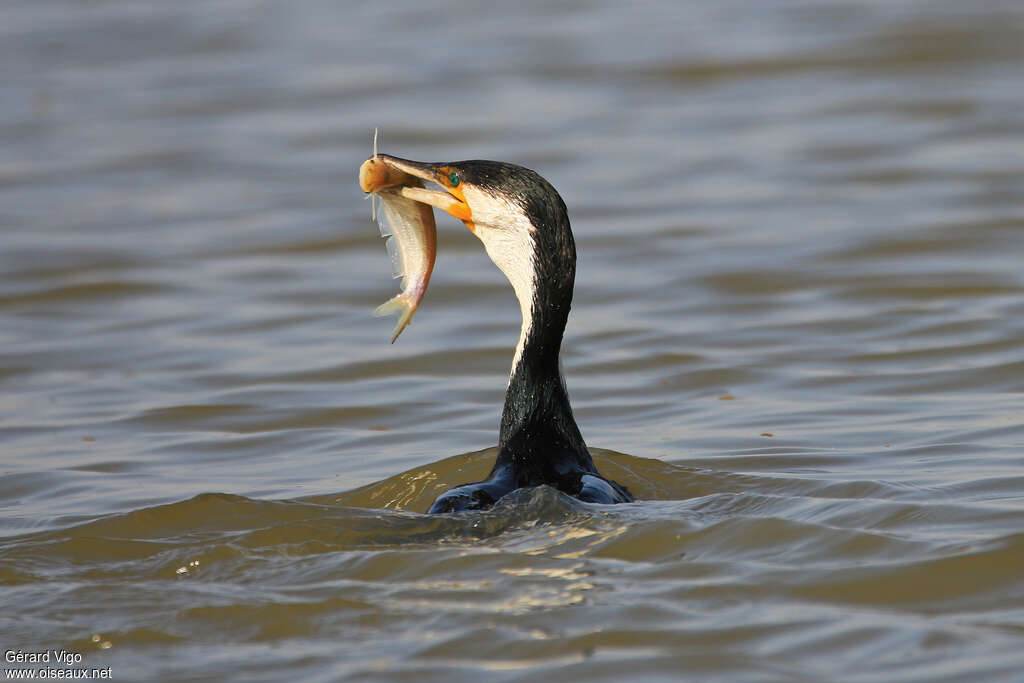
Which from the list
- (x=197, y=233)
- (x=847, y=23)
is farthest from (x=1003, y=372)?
(x=847, y=23)

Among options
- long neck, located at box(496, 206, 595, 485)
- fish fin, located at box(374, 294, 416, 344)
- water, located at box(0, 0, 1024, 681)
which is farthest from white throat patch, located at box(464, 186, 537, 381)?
water, located at box(0, 0, 1024, 681)

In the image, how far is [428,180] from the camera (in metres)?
5.62

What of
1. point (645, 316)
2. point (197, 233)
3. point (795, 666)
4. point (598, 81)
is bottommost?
point (795, 666)

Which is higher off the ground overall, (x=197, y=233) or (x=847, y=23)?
(x=847, y=23)

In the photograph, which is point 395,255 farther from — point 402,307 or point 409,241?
point 402,307

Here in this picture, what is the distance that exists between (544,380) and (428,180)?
2.75ft

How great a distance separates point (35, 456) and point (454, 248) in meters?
4.54

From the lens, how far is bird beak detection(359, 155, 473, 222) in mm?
5590

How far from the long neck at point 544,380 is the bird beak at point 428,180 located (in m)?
0.35

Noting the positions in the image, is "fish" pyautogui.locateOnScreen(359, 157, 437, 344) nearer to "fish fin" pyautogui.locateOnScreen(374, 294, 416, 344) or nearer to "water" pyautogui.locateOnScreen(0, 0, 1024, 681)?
"fish fin" pyautogui.locateOnScreen(374, 294, 416, 344)

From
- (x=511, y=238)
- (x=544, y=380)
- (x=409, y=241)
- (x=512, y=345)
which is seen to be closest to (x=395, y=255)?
(x=409, y=241)

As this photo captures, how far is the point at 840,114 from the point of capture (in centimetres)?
1357

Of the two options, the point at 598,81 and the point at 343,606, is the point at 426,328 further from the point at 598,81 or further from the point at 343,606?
the point at 598,81

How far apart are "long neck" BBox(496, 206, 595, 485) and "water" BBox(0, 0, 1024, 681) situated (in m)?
0.45
